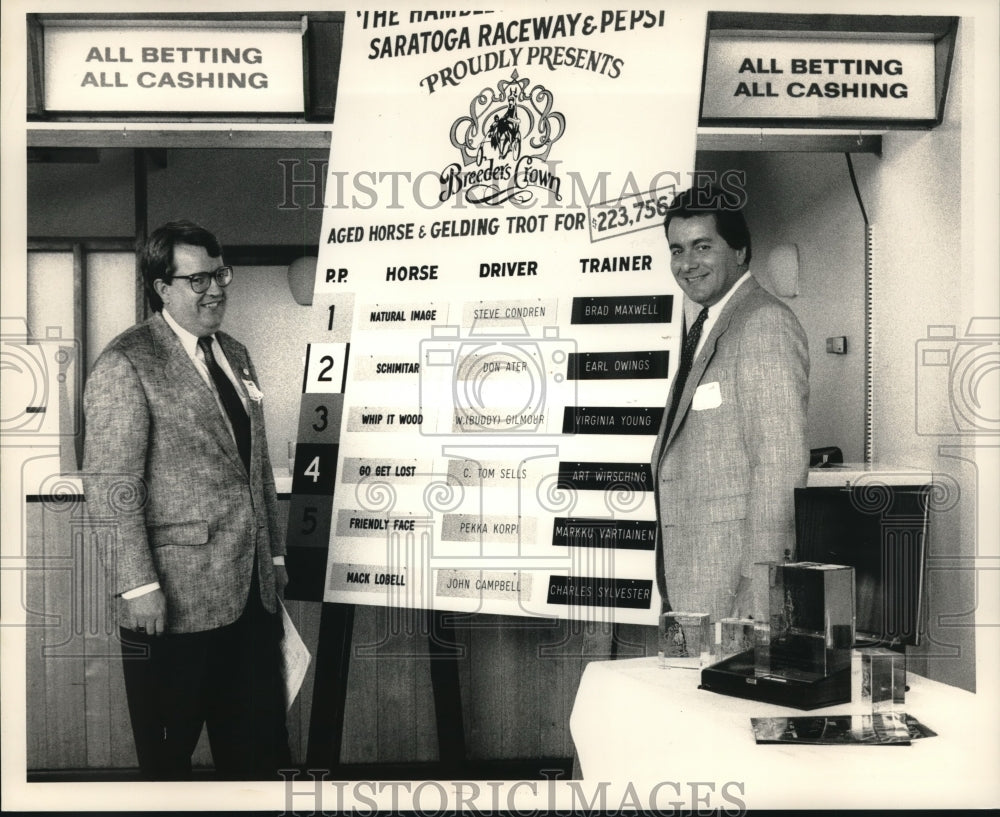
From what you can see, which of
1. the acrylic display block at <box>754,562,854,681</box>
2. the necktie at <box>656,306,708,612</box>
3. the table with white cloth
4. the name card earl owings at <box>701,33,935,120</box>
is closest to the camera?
the table with white cloth

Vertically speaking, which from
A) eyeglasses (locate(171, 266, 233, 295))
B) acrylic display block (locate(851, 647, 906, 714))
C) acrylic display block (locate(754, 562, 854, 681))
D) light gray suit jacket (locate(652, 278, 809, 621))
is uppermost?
eyeglasses (locate(171, 266, 233, 295))

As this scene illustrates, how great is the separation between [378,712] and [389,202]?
1580mm

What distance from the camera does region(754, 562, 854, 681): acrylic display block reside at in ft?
6.91

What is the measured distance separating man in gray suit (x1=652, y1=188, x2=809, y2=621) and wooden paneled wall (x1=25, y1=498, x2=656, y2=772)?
1.08 ft

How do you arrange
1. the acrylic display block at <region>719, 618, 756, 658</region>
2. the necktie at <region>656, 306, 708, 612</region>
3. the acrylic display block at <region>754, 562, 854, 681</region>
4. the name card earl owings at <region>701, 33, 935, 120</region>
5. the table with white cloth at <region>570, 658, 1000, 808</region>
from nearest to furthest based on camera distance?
the table with white cloth at <region>570, 658, 1000, 808</region> → the acrylic display block at <region>754, 562, 854, 681</region> → the acrylic display block at <region>719, 618, 756, 658</region> → the necktie at <region>656, 306, 708, 612</region> → the name card earl owings at <region>701, 33, 935, 120</region>

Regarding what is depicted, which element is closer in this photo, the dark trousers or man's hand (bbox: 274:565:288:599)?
the dark trousers

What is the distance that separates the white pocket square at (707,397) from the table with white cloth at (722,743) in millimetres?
779

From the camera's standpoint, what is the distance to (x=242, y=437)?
3.00 meters

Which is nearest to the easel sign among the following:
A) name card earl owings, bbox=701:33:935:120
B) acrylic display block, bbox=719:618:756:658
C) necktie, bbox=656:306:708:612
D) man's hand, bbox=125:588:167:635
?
necktie, bbox=656:306:708:612

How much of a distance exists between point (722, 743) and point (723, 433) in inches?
43.6

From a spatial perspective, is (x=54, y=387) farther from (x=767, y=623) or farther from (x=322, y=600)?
(x=767, y=623)

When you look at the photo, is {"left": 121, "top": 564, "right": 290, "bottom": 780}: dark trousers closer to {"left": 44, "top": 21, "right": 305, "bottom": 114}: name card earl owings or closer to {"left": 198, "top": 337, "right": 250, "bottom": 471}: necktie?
{"left": 198, "top": 337, "right": 250, "bottom": 471}: necktie

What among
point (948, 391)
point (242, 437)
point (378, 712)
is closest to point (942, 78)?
point (948, 391)

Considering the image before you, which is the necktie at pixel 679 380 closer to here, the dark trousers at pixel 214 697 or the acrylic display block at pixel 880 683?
the acrylic display block at pixel 880 683
